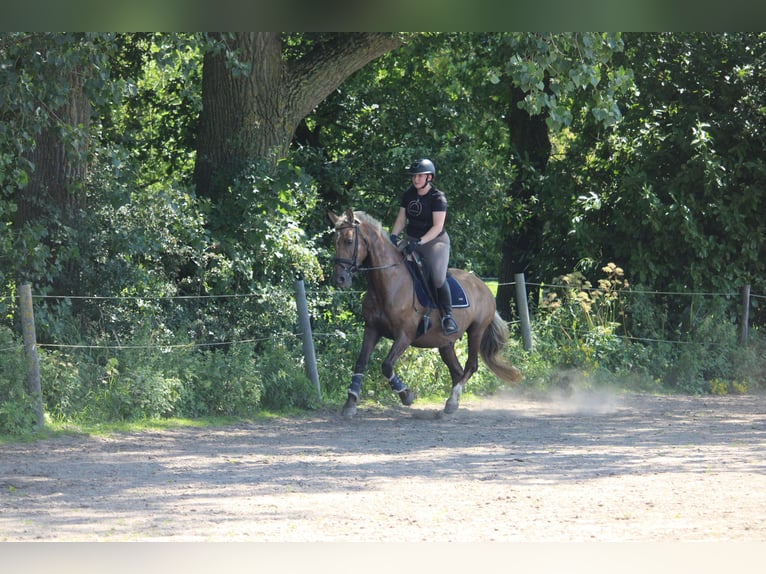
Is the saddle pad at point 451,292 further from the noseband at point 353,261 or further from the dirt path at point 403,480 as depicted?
the dirt path at point 403,480

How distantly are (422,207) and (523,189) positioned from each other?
24.1ft

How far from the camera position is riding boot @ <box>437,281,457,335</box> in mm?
13469

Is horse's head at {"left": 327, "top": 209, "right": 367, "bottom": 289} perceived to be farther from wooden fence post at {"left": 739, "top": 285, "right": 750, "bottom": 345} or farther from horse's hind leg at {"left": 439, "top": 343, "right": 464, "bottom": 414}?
wooden fence post at {"left": 739, "top": 285, "right": 750, "bottom": 345}

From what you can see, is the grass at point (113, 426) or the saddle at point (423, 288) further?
the saddle at point (423, 288)

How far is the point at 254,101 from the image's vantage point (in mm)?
15953

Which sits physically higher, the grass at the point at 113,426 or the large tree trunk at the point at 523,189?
the large tree trunk at the point at 523,189

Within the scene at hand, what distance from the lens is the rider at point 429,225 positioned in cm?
1289

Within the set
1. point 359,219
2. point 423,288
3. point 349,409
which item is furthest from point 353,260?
point 349,409

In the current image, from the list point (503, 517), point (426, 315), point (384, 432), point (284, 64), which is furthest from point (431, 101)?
point (503, 517)

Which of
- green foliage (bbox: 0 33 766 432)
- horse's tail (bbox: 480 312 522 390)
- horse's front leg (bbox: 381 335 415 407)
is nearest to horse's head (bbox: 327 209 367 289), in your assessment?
horse's front leg (bbox: 381 335 415 407)

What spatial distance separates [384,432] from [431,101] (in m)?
8.03

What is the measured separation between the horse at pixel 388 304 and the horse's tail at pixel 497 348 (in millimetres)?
331

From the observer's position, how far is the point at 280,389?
13859 mm

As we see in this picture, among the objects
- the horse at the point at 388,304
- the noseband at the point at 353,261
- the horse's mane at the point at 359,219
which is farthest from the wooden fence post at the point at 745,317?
the noseband at the point at 353,261
